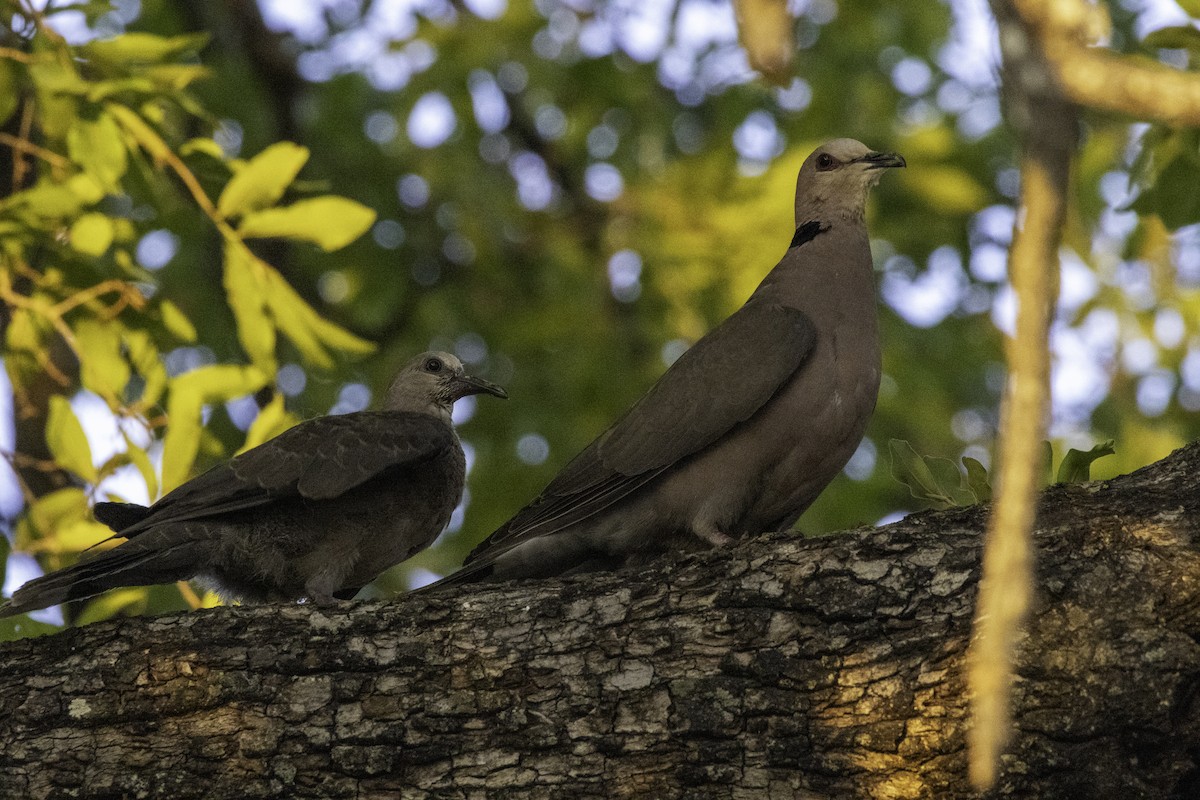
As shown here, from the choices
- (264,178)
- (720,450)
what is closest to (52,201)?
(264,178)

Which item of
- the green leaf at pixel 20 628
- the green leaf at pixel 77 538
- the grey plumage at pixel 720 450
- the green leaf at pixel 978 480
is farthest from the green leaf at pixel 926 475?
the green leaf at pixel 77 538

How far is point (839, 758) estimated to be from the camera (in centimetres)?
304

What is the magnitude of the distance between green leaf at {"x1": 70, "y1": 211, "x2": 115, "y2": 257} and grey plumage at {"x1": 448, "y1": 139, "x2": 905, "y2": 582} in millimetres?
1683

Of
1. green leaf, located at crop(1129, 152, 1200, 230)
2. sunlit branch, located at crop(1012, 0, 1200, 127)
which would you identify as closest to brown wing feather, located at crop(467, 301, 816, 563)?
green leaf, located at crop(1129, 152, 1200, 230)

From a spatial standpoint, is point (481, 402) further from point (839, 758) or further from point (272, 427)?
point (839, 758)

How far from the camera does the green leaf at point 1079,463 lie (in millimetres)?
3592

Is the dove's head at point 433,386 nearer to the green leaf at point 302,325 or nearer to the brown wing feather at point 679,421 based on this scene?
the green leaf at point 302,325

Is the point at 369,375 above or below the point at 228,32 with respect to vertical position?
below

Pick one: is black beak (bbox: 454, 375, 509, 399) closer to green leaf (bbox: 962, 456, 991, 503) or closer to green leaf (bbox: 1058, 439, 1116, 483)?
green leaf (bbox: 962, 456, 991, 503)

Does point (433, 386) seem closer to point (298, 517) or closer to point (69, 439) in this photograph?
point (298, 517)

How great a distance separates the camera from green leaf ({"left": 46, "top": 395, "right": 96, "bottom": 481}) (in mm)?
4539

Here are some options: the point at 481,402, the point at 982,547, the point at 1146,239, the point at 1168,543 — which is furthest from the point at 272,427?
the point at 1146,239

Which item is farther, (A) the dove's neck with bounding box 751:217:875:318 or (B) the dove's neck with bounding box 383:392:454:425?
(B) the dove's neck with bounding box 383:392:454:425

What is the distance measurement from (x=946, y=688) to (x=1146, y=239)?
4.25 m
